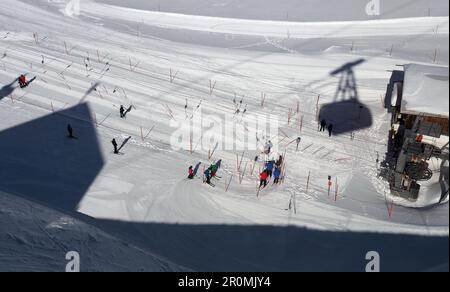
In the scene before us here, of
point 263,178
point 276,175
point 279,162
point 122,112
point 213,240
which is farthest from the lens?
point 122,112

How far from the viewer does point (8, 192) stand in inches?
585

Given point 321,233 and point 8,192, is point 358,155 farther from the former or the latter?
point 8,192

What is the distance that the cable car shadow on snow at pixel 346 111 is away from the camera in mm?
19562

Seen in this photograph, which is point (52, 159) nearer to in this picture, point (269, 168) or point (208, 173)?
point (208, 173)

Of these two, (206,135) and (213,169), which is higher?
(206,135)

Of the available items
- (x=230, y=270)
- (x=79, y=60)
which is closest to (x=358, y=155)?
(x=230, y=270)

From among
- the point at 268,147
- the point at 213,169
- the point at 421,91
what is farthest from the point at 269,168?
the point at 421,91

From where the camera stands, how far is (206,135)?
18750mm

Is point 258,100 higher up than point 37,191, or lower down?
higher up

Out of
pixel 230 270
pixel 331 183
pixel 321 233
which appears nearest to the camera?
pixel 230 270

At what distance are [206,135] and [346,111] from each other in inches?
280

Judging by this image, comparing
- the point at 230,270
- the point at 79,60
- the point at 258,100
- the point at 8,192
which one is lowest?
the point at 230,270
